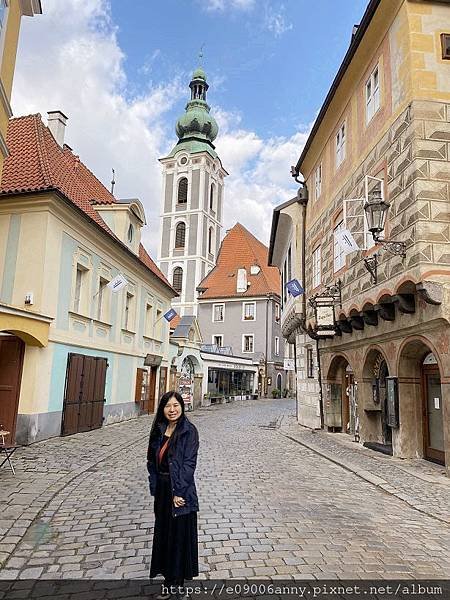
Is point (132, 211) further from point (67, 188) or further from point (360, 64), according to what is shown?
point (360, 64)

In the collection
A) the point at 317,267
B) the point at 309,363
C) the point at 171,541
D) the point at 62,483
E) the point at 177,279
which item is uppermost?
the point at 177,279

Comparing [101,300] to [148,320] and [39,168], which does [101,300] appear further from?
[148,320]

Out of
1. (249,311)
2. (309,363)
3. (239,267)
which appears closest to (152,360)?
(309,363)

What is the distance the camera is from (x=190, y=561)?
12.6 ft

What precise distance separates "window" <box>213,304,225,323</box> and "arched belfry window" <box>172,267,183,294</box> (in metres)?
8.51

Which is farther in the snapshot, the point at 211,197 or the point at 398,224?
the point at 211,197

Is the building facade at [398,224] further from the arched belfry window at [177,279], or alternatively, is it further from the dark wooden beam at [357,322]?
the arched belfry window at [177,279]

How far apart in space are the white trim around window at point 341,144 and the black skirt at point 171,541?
12.7m

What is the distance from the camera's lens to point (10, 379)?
1209cm

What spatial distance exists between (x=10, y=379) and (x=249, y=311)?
36.4m

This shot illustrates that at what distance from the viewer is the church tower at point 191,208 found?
5634 centimetres

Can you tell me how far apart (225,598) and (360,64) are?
13.1m

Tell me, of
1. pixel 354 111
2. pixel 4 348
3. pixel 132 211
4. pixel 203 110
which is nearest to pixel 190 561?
pixel 4 348

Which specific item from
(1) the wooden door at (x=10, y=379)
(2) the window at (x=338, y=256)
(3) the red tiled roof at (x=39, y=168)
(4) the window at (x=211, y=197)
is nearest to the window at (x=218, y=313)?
(4) the window at (x=211, y=197)
